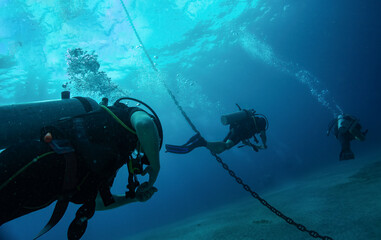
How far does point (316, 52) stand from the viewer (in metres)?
49.5

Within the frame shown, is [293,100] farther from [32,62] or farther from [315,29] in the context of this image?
[32,62]

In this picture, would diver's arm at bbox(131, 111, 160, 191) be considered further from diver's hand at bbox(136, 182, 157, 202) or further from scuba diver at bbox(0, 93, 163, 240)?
diver's hand at bbox(136, 182, 157, 202)

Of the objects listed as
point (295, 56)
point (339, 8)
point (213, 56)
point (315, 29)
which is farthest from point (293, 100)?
point (213, 56)

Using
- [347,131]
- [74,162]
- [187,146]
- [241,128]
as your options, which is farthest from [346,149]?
[74,162]

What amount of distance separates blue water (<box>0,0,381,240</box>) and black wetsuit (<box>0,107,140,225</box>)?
1604cm

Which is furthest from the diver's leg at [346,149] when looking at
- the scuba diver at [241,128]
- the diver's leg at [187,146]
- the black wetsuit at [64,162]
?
the black wetsuit at [64,162]

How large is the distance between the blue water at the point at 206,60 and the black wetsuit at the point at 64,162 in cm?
1604

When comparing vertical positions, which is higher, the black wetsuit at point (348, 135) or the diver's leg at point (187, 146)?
the diver's leg at point (187, 146)

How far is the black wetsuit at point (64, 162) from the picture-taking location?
59.9 inches

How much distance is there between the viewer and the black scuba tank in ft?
6.57

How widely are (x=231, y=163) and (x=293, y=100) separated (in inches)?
Result: 2001

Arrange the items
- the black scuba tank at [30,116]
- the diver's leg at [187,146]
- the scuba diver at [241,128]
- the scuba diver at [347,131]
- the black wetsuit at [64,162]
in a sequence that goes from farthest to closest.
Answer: the scuba diver at [241,128]
the scuba diver at [347,131]
the diver's leg at [187,146]
the black scuba tank at [30,116]
the black wetsuit at [64,162]

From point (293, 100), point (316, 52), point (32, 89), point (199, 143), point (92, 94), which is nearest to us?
point (199, 143)

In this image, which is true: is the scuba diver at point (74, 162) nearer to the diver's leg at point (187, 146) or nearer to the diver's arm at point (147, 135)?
the diver's arm at point (147, 135)
